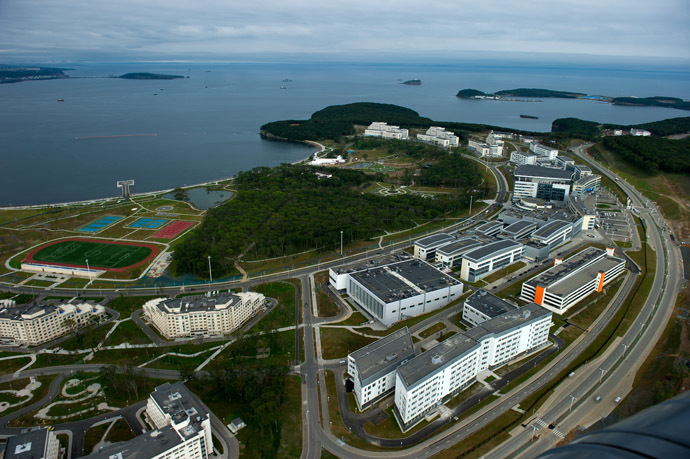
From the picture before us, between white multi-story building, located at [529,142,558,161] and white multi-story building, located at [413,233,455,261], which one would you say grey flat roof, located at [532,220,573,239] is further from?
white multi-story building, located at [529,142,558,161]

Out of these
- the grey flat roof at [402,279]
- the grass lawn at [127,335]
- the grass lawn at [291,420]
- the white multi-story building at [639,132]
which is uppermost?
the white multi-story building at [639,132]

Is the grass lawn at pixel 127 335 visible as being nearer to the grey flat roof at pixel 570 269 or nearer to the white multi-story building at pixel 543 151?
the grey flat roof at pixel 570 269

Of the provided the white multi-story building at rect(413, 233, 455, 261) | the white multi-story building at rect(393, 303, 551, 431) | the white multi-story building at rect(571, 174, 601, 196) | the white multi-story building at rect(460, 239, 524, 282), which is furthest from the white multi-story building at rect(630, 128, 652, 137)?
the white multi-story building at rect(393, 303, 551, 431)

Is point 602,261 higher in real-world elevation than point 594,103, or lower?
lower

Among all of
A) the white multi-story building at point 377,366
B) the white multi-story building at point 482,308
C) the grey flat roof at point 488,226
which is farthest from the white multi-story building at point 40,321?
the grey flat roof at point 488,226

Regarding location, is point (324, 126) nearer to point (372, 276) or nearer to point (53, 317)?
point (372, 276)

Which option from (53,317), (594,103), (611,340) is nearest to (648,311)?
(611,340)
